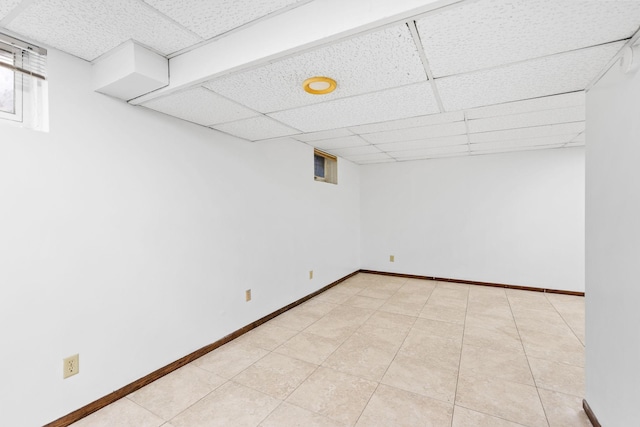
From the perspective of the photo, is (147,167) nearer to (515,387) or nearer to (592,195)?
(592,195)

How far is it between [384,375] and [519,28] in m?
2.27

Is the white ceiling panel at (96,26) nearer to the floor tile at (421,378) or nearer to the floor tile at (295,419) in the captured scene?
the floor tile at (295,419)

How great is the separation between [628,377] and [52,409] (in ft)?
9.66

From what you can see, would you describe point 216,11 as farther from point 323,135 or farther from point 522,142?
point 522,142

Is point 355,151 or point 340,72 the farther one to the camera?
point 355,151

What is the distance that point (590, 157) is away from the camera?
67.2 inches

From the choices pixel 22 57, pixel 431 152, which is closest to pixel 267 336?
pixel 22 57

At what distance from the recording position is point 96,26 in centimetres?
139

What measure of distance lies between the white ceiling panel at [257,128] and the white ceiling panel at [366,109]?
0.38 ft

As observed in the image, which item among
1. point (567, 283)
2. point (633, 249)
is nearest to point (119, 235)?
point (633, 249)

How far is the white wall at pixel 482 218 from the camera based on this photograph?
4.20 meters

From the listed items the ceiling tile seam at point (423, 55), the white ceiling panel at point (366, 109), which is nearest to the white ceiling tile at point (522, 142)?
the white ceiling panel at point (366, 109)

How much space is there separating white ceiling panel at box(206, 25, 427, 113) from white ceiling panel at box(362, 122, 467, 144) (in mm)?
1568

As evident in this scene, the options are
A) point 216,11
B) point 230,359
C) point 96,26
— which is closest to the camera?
point 216,11
